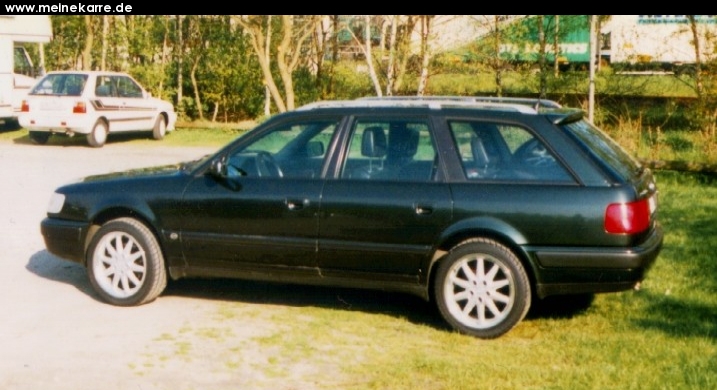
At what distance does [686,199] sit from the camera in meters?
11.5

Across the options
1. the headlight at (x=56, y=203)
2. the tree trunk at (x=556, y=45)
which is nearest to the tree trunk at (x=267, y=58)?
the tree trunk at (x=556, y=45)

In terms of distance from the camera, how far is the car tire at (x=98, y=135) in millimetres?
20062

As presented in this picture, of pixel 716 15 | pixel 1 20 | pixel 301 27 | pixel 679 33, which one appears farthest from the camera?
pixel 1 20

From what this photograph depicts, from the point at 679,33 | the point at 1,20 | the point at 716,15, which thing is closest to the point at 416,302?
→ the point at 716,15

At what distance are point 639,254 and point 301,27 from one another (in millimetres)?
16126

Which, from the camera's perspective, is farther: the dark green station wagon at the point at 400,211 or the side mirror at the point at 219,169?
the side mirror at the point at 219,169

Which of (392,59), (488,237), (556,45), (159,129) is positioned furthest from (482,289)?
(159,129)

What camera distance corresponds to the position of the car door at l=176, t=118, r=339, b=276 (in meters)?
6.64

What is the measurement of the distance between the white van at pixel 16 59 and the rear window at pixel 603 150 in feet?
61.6

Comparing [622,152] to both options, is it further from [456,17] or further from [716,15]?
[456,17]

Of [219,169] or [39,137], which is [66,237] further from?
[39,137]

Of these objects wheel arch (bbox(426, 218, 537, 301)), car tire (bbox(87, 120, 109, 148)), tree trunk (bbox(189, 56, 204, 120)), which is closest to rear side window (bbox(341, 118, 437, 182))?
wheel arch (bbox(426, 218, 537, 301))

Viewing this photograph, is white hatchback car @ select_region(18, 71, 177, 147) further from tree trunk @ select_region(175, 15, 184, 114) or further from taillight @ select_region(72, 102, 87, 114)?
tree trunk @ select_region(175, 15, 184, 114)

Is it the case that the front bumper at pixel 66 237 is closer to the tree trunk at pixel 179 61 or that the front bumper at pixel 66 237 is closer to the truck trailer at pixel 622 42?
the truck trailer at pixel 622 42
